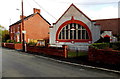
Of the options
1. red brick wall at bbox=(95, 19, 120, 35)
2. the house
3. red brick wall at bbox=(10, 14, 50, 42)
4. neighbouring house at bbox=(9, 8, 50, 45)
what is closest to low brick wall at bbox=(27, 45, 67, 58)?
the house

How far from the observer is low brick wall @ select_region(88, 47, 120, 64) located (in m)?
9.56

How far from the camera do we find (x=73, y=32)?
2138cm

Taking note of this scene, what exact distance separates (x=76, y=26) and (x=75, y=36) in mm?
1802

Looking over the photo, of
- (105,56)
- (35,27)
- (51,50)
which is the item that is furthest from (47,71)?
(35,27)

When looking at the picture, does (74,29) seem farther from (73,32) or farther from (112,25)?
(112,25)

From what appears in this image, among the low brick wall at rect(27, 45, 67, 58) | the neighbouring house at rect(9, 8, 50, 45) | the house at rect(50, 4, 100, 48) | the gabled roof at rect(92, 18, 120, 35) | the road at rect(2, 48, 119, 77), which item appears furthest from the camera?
the neighbouring house at rect(9, 8, 50, 45)

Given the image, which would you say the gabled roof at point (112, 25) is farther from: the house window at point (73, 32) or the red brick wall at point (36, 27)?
the red brick wall at point (36, 27)

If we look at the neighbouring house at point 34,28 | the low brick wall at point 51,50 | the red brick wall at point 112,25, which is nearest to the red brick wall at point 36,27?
the neighbouring house at point 34,28

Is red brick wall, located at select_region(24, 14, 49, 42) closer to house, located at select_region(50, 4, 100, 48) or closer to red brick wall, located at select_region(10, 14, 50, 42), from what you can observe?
red brick wall, located at select_region(10, 14, 50, 42)

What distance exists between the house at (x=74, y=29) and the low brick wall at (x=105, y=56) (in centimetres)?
779

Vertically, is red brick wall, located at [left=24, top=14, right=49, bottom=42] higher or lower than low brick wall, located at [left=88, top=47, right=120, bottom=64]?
higher

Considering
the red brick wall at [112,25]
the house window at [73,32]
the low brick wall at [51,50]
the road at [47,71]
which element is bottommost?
the road at [47,71]

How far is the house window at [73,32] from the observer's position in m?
20.3

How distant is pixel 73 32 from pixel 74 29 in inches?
23.5
